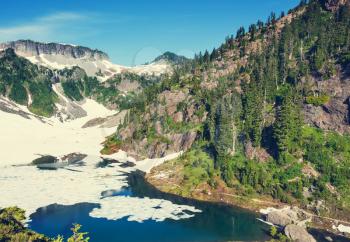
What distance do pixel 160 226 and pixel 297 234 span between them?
38.0 meters

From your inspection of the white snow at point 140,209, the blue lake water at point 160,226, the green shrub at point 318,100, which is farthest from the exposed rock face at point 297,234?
the green shrub at point 318,100

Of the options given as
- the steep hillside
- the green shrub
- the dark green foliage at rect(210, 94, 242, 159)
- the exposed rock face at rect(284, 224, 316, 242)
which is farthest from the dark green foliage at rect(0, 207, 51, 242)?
the green shrub

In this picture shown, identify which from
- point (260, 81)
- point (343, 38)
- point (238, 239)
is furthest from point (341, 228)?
point (343, 38)

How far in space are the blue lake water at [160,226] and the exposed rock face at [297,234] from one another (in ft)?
21.2

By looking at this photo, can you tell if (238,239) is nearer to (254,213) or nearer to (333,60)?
(254,213)

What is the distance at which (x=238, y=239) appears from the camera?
104 meters

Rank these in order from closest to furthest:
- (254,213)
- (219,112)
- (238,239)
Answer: (238,239), (254,213), (219,112)

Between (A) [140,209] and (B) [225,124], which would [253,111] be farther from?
(A) [140,209]

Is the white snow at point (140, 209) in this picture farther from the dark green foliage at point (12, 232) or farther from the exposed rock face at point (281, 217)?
the dark green foliage at point (12, 232)

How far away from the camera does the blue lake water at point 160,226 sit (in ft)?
338

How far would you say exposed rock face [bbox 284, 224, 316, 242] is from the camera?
101 m

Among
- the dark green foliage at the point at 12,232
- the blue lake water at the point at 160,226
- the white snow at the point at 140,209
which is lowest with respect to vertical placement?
the blue lake water at the point at 160,226

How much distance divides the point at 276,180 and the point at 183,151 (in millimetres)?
57867

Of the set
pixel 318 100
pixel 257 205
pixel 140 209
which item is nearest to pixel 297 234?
pixel 257 205
